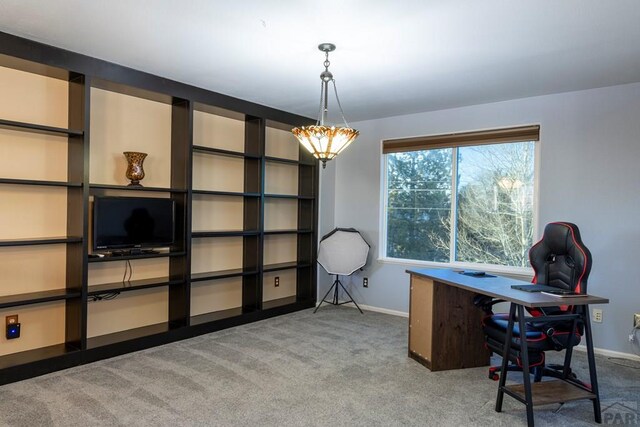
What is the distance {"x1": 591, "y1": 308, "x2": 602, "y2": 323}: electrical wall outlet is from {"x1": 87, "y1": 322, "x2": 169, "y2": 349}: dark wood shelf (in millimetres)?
3907

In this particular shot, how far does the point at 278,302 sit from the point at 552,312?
10.1 feet

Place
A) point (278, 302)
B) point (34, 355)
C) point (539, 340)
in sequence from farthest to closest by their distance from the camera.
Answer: point (278, 302) → point (34, 355) → point (539, 340)

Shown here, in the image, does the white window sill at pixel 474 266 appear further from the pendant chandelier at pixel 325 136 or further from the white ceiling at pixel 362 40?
the pendant chandelier at pixel 325 136

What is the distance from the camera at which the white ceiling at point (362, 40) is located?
2469 millimetres

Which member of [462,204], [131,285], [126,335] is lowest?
[126,335]

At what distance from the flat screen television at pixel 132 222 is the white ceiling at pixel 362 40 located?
45.2 inches

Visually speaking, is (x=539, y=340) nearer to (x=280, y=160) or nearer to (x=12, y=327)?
(x=280, y=160)

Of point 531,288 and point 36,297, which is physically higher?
point 531,288

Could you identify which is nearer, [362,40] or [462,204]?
[362,40]

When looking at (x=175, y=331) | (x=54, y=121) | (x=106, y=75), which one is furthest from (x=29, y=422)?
(x=106, y=75)

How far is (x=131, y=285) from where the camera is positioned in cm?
371

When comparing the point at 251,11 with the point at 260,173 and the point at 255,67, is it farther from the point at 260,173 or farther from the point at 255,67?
the point at 260,173

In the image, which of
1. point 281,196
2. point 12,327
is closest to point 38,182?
point 12,327

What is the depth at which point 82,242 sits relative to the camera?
3.29 m
